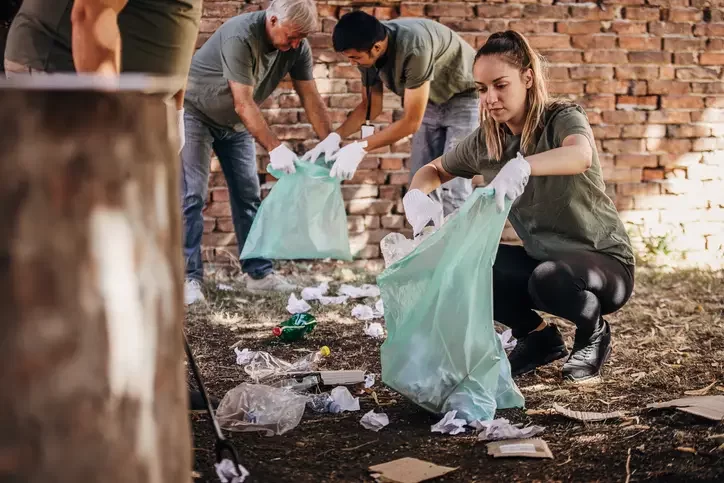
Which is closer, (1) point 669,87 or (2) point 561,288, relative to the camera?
(2) point 561,288

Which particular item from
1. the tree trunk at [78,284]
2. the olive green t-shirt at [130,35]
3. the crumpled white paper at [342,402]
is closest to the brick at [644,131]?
the crumpled white paper at [342,402]

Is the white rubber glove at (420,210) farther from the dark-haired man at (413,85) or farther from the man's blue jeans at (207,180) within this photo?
the man's blue jeans at (207,180)

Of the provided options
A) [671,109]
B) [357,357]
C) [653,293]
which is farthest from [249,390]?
[671,109]

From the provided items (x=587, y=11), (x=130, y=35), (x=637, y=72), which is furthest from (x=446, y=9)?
(x=130, y=35)

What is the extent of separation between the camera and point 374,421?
1908 mm

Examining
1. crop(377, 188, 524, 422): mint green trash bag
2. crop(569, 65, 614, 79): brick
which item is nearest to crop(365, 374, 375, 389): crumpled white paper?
crop(377, 188, 524, 422): mint green trash bag

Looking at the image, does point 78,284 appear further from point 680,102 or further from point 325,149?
point 680,102

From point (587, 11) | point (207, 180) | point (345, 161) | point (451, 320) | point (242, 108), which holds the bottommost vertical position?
point (451, 320)

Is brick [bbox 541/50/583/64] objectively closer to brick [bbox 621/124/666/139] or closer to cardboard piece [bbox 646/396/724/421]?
brick [bbox 621/124/666/139]

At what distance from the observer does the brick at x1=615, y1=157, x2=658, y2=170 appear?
446cm

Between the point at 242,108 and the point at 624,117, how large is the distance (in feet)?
7.63

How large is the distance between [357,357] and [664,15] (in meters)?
3.06

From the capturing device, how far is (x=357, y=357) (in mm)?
2607

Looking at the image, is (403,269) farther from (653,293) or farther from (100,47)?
(653,293)
